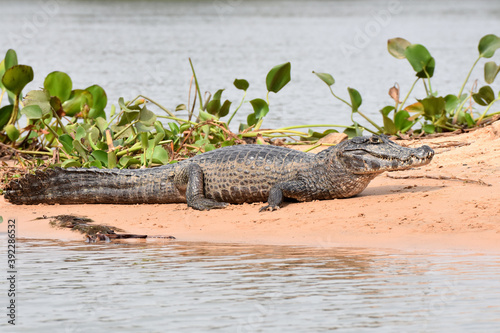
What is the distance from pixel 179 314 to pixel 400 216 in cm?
254

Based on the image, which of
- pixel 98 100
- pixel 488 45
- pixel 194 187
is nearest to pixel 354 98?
pixel 488 45

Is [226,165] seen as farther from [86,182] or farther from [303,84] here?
[303,84]

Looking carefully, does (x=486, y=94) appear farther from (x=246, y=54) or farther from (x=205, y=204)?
(x=246, y=54)

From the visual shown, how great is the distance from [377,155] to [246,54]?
1989 cm

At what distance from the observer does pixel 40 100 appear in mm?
8258

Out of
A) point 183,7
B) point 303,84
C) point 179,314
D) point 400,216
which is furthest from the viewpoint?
point 183,7

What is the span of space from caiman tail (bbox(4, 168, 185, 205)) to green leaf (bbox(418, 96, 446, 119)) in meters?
3.70

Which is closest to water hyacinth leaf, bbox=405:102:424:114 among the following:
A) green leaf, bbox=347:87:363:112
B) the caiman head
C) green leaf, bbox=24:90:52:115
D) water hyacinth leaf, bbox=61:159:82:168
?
green leaf, bbox=347:87:363:112

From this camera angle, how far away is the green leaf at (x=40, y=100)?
8203mm

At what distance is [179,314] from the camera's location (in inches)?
172

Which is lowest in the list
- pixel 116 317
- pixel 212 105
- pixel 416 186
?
pixel 116 317

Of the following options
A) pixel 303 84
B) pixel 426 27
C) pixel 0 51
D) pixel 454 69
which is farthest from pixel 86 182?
pixel 426 27

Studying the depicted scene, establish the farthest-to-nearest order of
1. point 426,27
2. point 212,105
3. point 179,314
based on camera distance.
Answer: point 426,27
point 212,105
point 179,314

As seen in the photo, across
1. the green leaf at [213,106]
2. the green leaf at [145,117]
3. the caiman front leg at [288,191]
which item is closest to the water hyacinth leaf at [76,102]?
the green leaf at [145,117]
